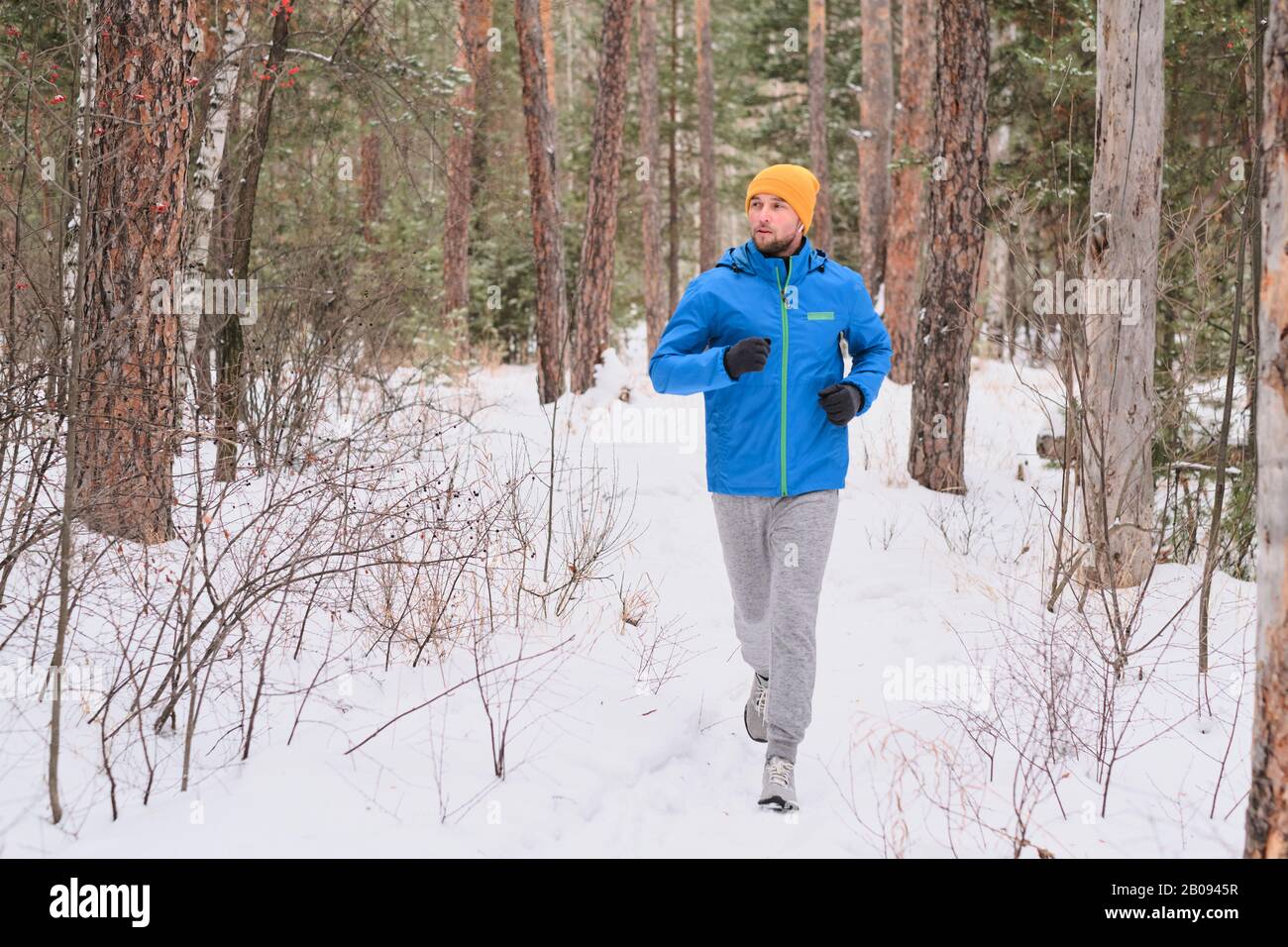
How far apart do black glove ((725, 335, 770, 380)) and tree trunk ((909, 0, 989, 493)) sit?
471 centimetres

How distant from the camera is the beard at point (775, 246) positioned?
3.44 metres

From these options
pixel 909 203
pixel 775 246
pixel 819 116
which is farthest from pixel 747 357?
pixel 819 116

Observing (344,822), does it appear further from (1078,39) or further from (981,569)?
(1078,39)

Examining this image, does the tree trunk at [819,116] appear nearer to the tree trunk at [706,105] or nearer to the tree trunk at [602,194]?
the tree trunk at [706,105]

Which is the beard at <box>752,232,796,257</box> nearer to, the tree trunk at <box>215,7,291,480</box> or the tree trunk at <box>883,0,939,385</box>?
the tree trunk at <box>215,7,291,480</box>

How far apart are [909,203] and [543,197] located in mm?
5208

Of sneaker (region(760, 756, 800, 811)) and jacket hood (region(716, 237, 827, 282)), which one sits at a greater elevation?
jacket hood (region(716, 237, 827, 282))

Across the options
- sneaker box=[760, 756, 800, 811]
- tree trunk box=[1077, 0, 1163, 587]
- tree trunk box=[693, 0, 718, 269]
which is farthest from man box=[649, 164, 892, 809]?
tree trunk box=[693, 0, 718, 269]

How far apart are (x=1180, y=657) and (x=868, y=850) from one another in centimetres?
222

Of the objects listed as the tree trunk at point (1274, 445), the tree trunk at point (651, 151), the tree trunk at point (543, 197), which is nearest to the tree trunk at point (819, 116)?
the tree trunk at point (651, 151)

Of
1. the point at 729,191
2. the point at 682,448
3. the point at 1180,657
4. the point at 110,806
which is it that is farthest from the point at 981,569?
the point at 729,191

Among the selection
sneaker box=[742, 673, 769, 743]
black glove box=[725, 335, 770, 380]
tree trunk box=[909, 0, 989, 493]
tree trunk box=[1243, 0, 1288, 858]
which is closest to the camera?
tree trunk box=[1243, 0, 1288, 858]

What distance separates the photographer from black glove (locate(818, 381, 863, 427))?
3289 millimetres

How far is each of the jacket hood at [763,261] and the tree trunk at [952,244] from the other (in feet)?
14.1
